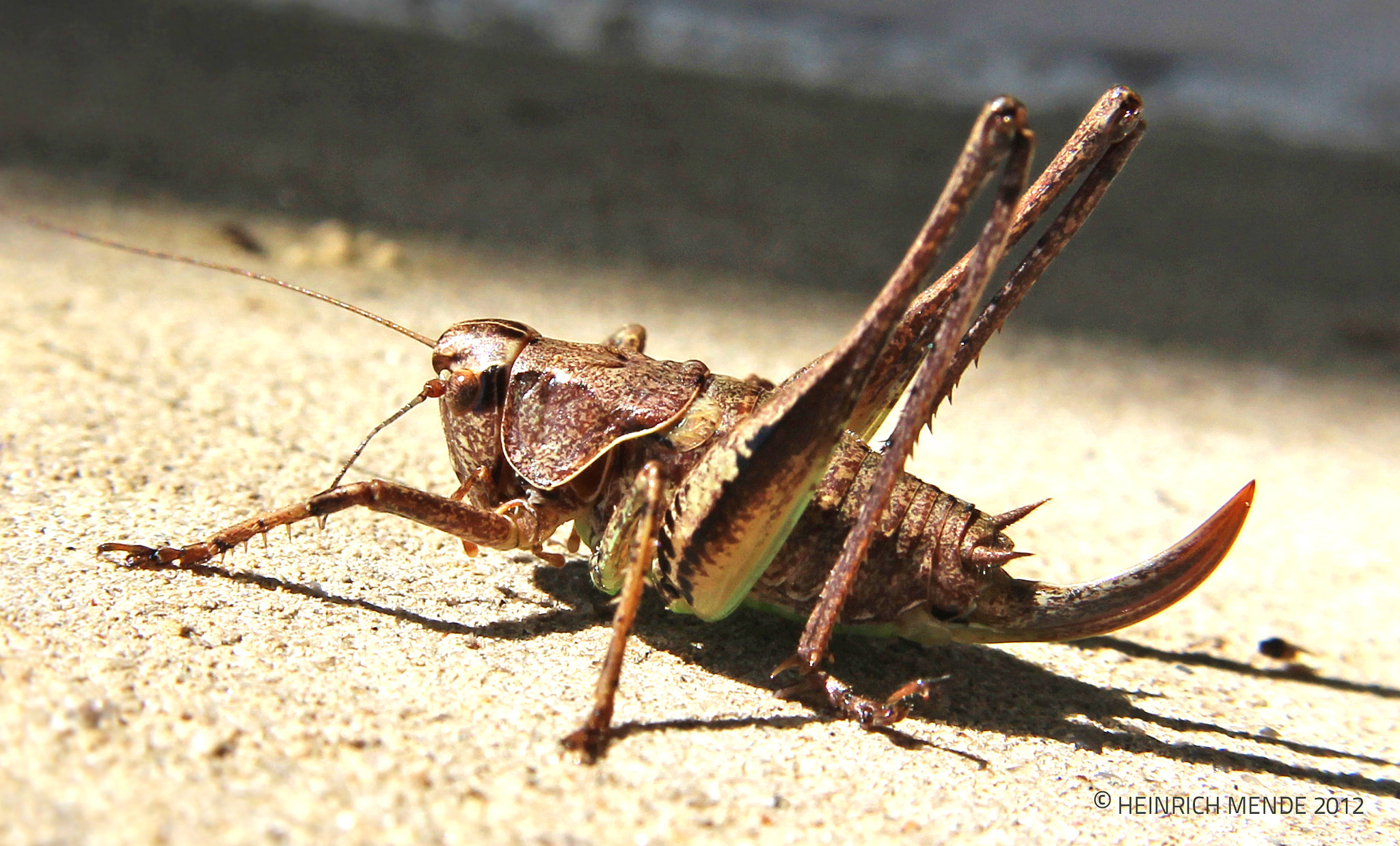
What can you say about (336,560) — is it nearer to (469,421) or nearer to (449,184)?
(469,421)

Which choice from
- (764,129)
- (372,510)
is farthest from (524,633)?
(764,129)

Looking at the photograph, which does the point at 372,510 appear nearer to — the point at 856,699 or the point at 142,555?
the point at 142,555

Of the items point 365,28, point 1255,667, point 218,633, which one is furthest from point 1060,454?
point 365,28

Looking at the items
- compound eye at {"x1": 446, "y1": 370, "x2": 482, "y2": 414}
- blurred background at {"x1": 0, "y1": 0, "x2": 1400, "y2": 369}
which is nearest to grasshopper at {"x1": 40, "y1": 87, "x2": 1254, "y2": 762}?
compound eye at {"x1": 446, "y1": 370, "x2": 482, "y2": 414}

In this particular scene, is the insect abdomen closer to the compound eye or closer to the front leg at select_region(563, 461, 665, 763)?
the front leg at select_region(563, 461, 665, 763)

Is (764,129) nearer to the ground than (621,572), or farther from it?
farther from it
